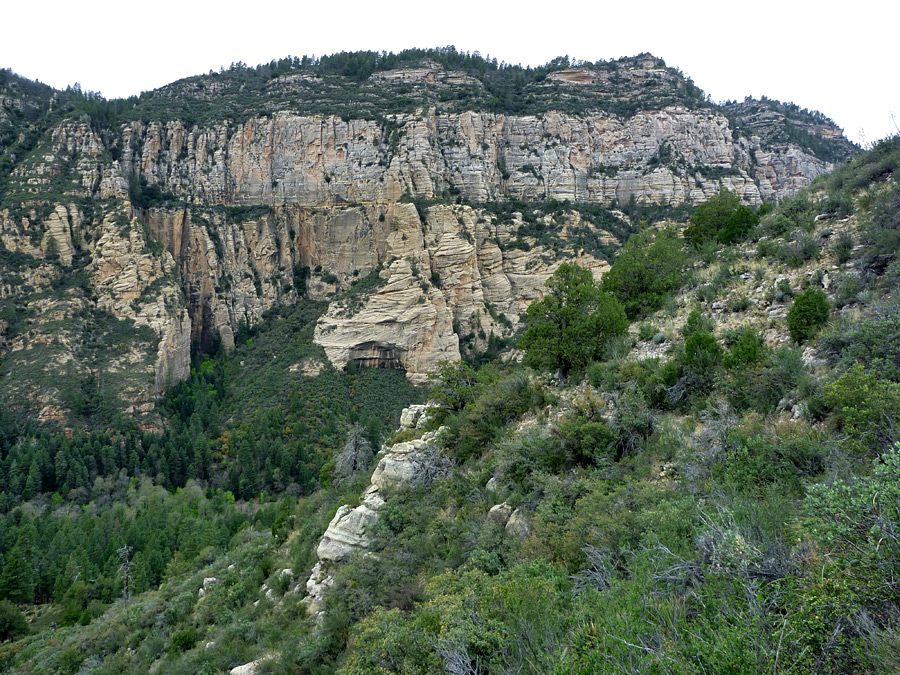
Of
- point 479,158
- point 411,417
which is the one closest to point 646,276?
point 411,417

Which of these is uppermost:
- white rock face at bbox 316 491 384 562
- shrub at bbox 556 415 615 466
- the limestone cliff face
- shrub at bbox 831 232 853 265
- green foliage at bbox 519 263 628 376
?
the limestone cliff face

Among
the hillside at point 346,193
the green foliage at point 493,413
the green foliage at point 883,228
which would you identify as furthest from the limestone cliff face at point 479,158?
the green foliage at point 883,228

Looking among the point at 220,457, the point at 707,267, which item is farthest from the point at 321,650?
the point at 220,457

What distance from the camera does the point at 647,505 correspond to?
7.32 metres

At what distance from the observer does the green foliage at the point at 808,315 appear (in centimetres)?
966

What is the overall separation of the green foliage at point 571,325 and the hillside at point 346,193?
4015 centimetres

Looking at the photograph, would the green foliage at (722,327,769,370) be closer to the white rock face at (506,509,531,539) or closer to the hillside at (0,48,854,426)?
the white rock face at (506,509,531,539)

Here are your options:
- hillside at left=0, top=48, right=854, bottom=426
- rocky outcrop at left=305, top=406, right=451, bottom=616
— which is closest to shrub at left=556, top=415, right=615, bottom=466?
rocky outcrop at left=305, top=406, right=451, bottom=616

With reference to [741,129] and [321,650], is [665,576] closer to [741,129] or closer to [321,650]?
[321,650]

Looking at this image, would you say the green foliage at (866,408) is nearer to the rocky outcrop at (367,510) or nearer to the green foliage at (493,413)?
the green foliage at (493,413)

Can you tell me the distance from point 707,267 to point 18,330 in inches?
2481

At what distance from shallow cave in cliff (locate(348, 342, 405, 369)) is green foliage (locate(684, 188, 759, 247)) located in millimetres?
39648

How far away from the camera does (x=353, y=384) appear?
52281 millimetres

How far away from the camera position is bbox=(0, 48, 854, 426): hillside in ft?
183
